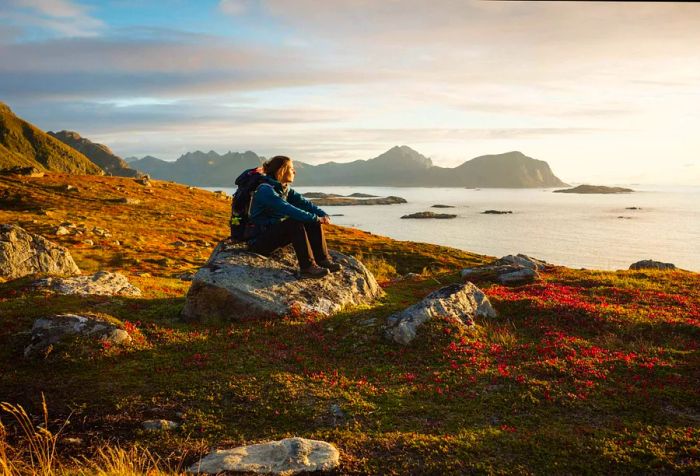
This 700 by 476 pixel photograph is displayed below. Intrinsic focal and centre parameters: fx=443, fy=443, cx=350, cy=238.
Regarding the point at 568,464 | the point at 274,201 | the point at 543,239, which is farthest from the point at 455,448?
the point at 543,239

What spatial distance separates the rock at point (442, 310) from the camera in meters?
14.3

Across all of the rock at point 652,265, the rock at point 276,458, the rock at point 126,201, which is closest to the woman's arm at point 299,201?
the rock at point 276,458

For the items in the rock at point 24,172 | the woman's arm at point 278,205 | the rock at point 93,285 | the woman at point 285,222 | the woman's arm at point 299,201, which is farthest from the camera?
the rock at point 24,172

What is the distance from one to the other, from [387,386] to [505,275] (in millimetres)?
16583

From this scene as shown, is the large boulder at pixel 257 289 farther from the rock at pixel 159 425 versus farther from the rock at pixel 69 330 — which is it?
the rock at pixel 159 425

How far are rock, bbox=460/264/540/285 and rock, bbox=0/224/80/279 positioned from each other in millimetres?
22739

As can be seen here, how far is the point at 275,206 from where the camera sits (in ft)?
49.2

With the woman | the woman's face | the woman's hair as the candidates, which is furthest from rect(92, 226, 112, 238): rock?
the woman's face

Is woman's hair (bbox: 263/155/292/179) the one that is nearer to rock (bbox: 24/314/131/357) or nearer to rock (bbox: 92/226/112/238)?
rock (bbox: 24/314/131/357)

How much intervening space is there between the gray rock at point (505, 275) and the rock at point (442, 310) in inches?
326

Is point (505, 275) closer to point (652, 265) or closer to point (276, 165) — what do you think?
point (276, 165)

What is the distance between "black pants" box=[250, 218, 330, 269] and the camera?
1584cm

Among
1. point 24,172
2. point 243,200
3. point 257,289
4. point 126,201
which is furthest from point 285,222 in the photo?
point 24,172

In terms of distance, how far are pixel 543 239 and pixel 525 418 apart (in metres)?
106
